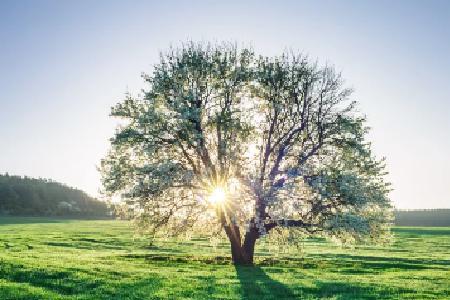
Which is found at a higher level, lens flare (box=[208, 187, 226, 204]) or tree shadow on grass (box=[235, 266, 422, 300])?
lens flare (box=[208, 187, 226, 204])

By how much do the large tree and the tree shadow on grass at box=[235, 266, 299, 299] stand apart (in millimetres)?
4711

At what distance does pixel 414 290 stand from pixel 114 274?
1775 cm

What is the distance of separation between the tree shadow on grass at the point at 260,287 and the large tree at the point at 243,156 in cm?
Answer: 471

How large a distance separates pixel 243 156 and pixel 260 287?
1368cm

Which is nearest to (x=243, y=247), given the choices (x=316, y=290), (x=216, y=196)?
(x=216, y=196)

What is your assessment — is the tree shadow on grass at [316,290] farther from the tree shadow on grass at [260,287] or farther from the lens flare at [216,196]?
the lens flare at [216,196]

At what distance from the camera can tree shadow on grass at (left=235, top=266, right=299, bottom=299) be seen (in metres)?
25.8

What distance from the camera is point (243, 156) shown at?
39875 millimetres

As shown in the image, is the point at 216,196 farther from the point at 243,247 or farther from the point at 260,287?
the point at 260,287

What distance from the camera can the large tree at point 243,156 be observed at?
124 feet

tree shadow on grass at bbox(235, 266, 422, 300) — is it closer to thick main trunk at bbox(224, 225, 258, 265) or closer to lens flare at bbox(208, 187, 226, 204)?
lens flare at bbox(208, 187, 226, 204)

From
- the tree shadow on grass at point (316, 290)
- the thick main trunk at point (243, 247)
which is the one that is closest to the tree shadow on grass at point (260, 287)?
the tree shadow on grass at point (316, 290)

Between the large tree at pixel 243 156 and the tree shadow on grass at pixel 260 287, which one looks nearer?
the tree shadow on grass at pixel 260 287

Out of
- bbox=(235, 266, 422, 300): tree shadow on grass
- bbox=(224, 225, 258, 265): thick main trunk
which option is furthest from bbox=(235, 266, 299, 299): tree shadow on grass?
bbox=(224, 225, 258, 265): thick main trunk
